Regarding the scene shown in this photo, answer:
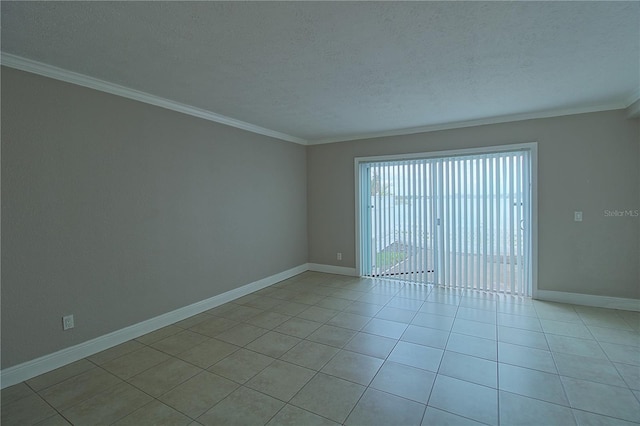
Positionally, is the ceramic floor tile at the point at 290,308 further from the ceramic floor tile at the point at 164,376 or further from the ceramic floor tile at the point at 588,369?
the ceramic floor tile at the point at 588,369

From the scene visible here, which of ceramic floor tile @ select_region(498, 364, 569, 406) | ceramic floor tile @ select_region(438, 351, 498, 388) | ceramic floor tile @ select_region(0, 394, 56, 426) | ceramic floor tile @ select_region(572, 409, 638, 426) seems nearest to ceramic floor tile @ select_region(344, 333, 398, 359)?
ceramic floor tile @ select_region(438, 351, 498, 388)

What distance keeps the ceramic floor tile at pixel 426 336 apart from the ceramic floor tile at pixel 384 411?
36.6 inches

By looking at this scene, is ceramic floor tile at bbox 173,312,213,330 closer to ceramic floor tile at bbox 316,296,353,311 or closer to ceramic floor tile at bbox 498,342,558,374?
ceramic floor tile at bbox 316,296,353,311

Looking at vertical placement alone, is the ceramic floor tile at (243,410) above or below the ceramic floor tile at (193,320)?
below

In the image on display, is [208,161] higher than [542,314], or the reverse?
[208,161]

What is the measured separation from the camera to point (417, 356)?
8.83 feet

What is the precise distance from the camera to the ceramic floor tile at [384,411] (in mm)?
1908

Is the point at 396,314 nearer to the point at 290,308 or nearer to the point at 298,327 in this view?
the point at 298,327

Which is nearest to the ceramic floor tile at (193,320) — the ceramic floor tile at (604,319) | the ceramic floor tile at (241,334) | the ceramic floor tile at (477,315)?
the ceramic floor tile at (241,334)

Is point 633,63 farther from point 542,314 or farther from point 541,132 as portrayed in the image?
point 542,314

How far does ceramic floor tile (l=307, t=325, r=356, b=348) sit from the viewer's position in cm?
298

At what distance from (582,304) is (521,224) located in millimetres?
1229

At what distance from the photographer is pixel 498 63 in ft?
8.28

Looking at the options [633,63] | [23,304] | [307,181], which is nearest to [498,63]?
[633,63]
